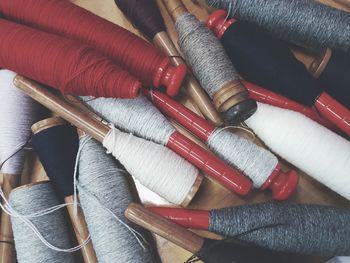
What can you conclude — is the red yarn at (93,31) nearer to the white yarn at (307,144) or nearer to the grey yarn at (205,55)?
the grey yarn at (205,55)

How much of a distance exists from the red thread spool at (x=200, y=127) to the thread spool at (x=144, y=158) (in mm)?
93

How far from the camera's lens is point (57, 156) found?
1.01 metres

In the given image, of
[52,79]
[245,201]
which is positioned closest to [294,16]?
[245,201]

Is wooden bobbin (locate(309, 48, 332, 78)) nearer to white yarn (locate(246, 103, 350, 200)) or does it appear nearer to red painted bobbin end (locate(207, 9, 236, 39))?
white yarn (locate(246, 103, 350, 200))

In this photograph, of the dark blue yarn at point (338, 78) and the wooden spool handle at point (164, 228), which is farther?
the dark blue yarn at point (338, 78)

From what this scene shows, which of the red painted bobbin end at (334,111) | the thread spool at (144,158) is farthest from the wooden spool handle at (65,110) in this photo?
the red painted bobbin end at (334,111)

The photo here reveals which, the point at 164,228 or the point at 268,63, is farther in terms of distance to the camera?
the point at 268,63

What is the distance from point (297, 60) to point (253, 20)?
0.17 meters

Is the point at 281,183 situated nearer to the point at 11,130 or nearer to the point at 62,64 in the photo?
the point at 62,64

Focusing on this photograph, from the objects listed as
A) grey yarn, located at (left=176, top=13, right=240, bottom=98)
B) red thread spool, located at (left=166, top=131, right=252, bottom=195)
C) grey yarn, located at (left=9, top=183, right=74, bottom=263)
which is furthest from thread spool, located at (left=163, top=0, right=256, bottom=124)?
grey yarn, located at (left=9, top=183, right=74, bottom=263)

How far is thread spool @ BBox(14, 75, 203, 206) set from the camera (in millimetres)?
936

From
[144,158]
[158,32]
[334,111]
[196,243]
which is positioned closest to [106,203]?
[144,158]

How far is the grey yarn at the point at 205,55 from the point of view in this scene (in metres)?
0.97

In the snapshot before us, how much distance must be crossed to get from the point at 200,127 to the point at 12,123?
0.53 meters
